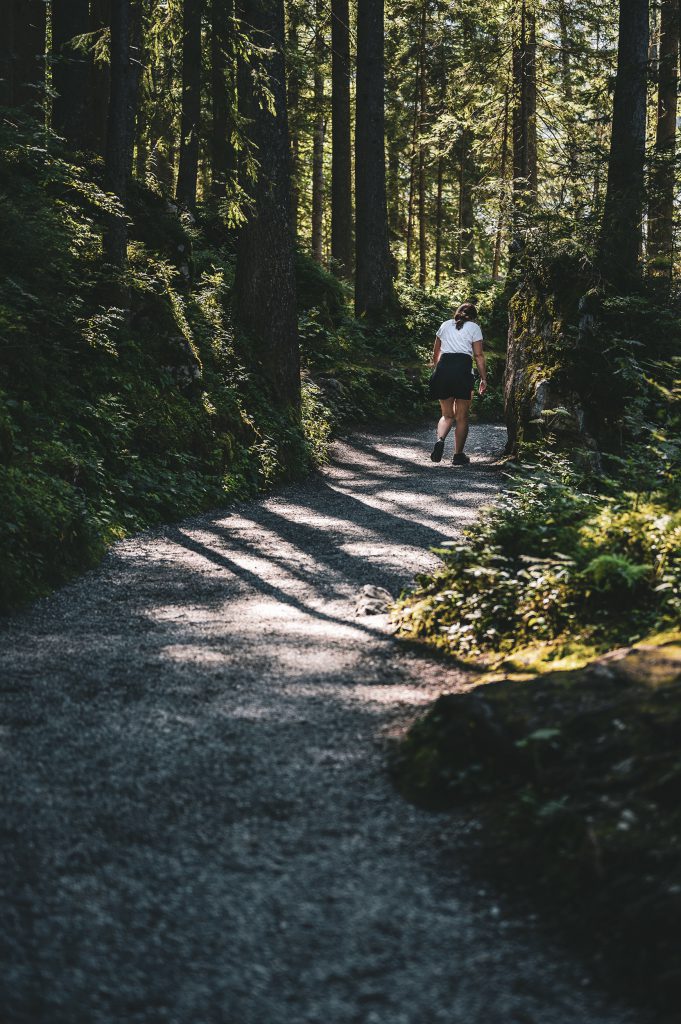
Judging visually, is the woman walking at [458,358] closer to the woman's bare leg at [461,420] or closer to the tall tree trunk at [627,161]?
the woman's bare leg at [461,420]

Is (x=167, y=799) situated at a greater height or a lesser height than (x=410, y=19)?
lesser

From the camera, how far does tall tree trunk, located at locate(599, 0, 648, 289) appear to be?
42.6 feet

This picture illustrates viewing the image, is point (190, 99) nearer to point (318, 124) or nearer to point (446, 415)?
point (446, 415)

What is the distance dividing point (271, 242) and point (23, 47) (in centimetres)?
1023

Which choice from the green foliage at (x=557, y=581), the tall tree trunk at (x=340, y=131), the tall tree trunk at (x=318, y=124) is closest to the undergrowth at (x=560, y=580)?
the green foliage at (x=557, y=581)

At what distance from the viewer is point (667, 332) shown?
11680 mm

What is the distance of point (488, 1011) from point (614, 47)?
103 ft

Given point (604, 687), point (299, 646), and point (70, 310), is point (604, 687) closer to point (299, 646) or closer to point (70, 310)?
point (299, 646)

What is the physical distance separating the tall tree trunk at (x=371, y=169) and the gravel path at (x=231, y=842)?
16.9m

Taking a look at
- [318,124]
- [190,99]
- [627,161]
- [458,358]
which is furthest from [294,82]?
[458,358]

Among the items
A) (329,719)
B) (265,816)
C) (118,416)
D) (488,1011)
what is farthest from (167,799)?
(118,416)

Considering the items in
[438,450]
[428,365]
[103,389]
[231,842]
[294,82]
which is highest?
[294,82]

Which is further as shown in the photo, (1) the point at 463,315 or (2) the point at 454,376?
(2) the point at 454,376

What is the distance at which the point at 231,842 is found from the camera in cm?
329
